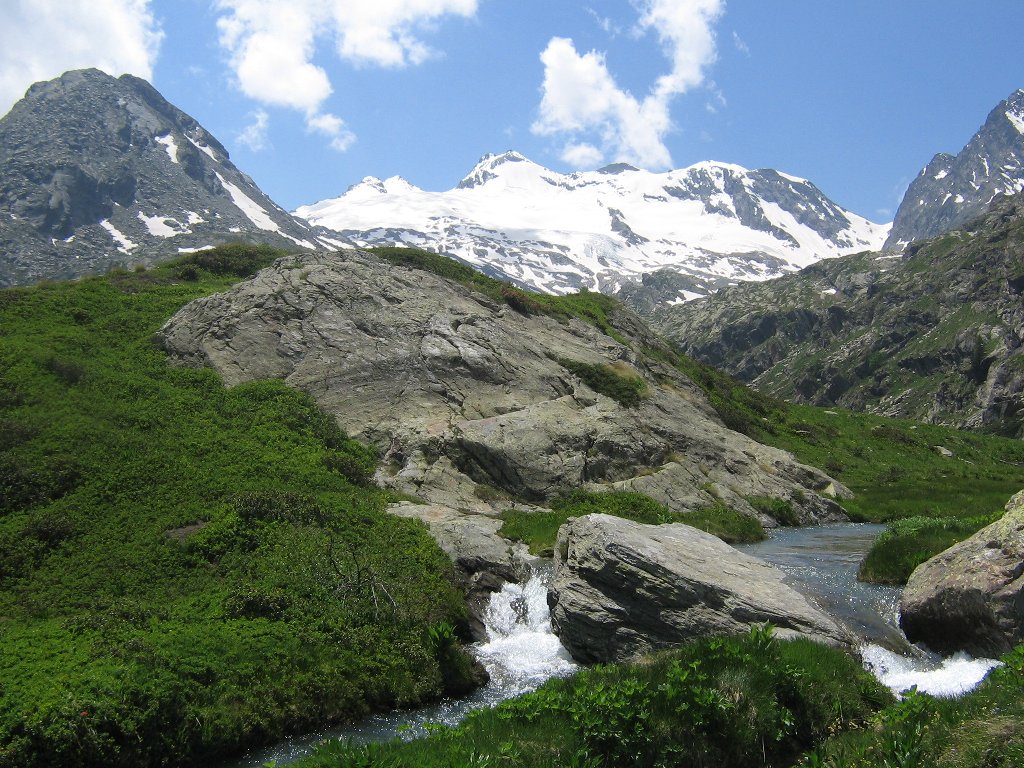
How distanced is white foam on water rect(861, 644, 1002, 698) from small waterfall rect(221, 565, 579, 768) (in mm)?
7761

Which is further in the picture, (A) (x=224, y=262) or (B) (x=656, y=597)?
(A) (x=224, y=262)

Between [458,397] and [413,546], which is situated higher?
[458,397]

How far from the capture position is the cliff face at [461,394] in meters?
34.9

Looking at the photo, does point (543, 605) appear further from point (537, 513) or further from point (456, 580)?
point (537, 513)

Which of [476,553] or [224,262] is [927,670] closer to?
[476,553]

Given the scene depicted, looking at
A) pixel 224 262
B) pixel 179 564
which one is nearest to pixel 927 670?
pixel 179 564

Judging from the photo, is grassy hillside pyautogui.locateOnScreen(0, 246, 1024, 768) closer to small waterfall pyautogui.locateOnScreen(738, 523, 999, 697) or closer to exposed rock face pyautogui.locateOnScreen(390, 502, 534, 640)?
exposed rock face pyautogui.locateOnScreen(390, 502, 534, 640)

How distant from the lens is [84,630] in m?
15.8

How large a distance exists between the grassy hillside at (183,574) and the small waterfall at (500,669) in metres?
0.53

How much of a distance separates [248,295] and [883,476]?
2061 inches

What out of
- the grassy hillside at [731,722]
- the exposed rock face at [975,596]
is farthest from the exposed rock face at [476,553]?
Result: the exposed rock face at [975,596]

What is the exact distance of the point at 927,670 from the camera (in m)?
16.2

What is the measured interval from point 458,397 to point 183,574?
21.9 m

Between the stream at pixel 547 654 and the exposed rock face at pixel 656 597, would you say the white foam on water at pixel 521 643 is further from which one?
the exposed rock face at pixel 656 597
